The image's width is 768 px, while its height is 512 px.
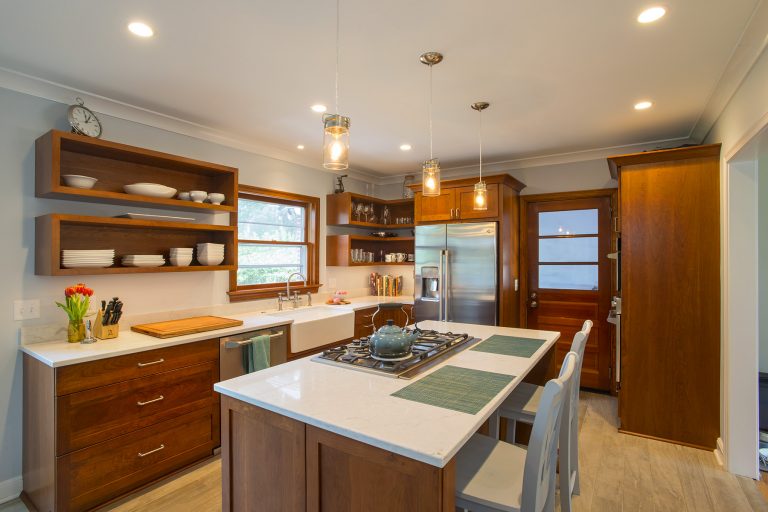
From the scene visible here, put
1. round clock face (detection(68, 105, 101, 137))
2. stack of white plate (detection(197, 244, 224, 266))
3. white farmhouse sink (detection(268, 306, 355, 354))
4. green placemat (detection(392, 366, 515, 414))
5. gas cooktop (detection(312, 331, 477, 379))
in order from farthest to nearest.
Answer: white farmhouse sink (detection(268, 306, 355, 354)) < stack of white plate (detection(197, 244, 224, 266)) < round clock face (detection(68, 105, 101, 137)) < gas cooktop (detection(312, 331, 477, 379)) < green placemat (detection(392, 366, 515, 414))

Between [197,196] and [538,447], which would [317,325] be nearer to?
[197,196]

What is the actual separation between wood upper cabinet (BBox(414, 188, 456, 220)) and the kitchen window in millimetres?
1163

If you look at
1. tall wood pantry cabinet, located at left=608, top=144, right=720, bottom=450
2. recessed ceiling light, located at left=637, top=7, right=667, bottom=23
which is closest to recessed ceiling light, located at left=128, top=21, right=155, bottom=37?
recessed ceiling light, located at left=637, top=7, right=667, bottom=23

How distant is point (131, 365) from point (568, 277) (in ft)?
13.3

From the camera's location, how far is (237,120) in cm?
325

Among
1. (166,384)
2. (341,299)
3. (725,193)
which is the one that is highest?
(725,193)

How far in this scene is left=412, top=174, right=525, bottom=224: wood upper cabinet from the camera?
413cm

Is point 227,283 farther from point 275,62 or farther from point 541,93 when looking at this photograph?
point 541,93

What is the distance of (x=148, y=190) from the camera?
2.79 metres

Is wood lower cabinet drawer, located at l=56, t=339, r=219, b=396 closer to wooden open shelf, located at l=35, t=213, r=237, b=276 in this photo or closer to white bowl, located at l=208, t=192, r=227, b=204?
wooden open shelf, located at l=35, t=213, r=237, b=276

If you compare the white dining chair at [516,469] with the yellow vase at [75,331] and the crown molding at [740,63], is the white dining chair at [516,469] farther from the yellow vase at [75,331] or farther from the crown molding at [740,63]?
the yellow vase at [75,331]

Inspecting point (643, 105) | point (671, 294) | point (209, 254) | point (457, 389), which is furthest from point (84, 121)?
point (671, 294)

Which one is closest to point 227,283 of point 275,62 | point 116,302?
point 116,302

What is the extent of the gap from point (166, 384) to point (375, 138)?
2.63 meters
